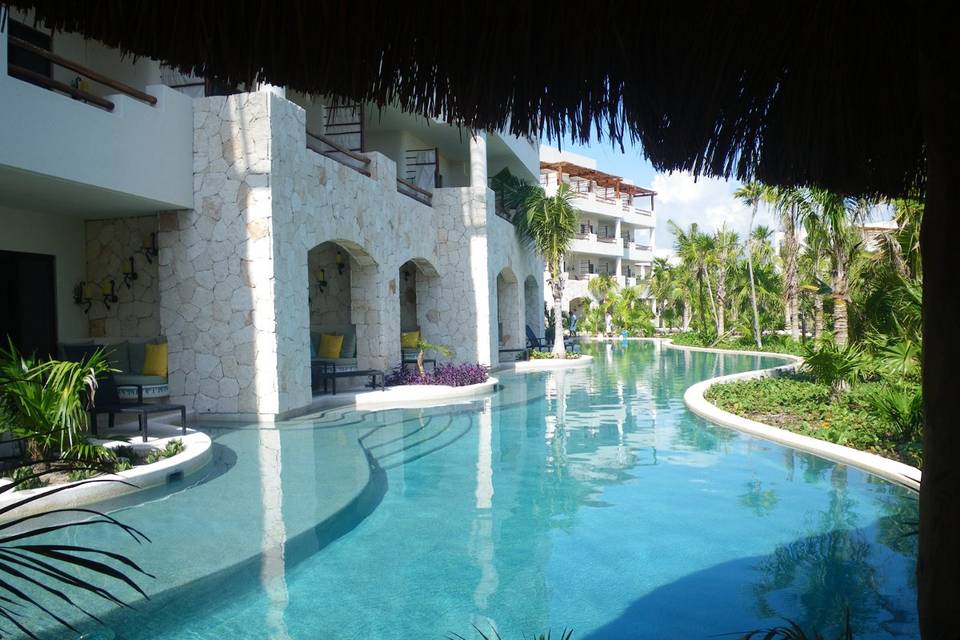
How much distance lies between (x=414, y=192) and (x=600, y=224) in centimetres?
3458

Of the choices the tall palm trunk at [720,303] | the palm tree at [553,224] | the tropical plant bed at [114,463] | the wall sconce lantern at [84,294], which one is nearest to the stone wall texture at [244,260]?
the wall sconce lantern at [84,294]

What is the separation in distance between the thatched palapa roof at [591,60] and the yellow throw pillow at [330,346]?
41.4 feet

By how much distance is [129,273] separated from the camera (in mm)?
12602

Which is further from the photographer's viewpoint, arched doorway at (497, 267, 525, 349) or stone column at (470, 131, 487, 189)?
arched doorway at (497, 267, 525, 349)

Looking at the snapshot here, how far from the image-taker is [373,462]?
28.6 feet

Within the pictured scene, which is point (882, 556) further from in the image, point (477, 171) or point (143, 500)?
point (477, 171)

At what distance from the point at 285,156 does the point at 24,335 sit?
516 centimetres

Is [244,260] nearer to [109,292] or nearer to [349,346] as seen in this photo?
[109,292]

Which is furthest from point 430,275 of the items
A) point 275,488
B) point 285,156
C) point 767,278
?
point 767,278

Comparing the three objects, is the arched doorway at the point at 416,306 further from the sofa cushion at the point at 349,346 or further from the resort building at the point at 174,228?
the resort building at the point at 174,228

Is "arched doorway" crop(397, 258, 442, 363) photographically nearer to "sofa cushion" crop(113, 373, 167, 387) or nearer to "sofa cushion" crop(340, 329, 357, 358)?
"sofa cushion" crop(340, 329, 357, 358)

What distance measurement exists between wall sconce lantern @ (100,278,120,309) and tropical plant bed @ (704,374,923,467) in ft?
34.2

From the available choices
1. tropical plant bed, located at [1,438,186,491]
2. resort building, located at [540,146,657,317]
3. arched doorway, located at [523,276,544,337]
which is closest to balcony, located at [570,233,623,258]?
resort building, located at [540,146,657,317]

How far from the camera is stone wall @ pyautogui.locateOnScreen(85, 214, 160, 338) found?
41.2ft
